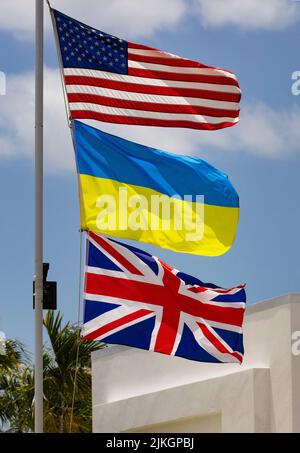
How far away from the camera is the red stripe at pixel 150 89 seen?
686 inches

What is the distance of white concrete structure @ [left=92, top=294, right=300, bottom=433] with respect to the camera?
69.5 ft

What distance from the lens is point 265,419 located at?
21.5 metres

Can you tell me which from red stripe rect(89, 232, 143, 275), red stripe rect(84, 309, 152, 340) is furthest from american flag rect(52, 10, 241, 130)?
red stripe rect(84, 309, 152, 340)

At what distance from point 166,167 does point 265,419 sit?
230 inches

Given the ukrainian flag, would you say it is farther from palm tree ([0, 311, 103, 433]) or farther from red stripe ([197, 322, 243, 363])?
palm tree ([0, 311, 103, 433])

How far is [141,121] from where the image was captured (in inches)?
698

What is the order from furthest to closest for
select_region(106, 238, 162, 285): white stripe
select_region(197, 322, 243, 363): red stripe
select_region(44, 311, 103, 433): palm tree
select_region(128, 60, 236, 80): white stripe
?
1. select_region(44, 311, 103, 433): palm tree
2. select_region(128, 60, 236, 80): white stripe
3. select_region(197, 322, 243, 363): red stripe
4. select_region(106, 238, 162, 285): white stripe

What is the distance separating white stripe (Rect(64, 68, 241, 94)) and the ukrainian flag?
27.9 inches

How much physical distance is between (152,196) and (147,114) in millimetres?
1194

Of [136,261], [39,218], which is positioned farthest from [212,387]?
[39,218]

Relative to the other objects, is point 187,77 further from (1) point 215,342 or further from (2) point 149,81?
(1) point 215,342

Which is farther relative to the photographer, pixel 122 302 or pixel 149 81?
pixel 149 81

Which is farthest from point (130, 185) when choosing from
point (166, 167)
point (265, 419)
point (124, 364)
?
point (124, 364)
